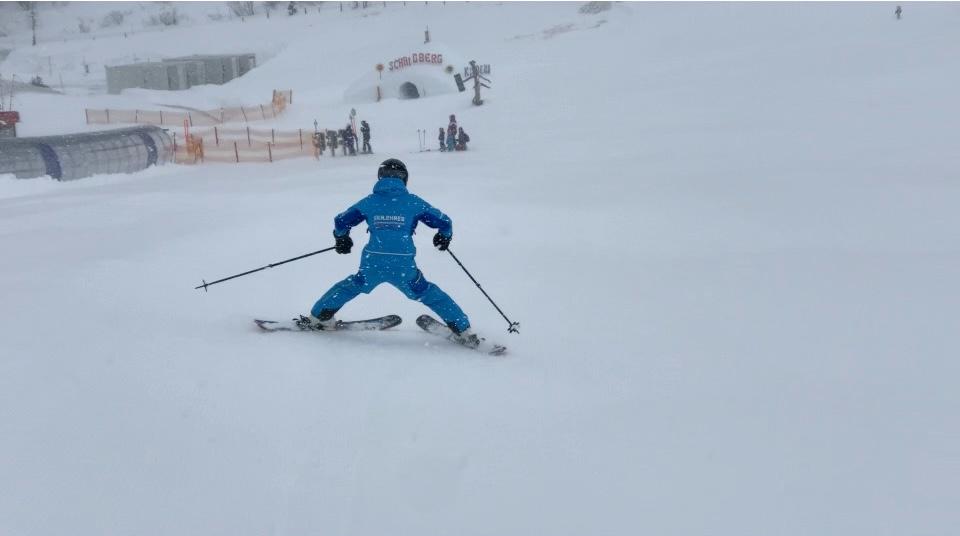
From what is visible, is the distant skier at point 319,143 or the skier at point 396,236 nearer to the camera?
the skier at point 396,236

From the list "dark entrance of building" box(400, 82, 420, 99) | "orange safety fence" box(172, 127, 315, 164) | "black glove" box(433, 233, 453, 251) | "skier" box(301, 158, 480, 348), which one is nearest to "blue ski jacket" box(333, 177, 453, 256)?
"skier" box(301, 158, 480, 348)

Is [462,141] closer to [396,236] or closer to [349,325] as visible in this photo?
[349,325]

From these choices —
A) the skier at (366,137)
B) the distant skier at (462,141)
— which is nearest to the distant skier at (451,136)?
the distant skier at (462,141)

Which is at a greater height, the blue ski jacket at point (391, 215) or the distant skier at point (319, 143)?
the distant skier at point (319, 143)

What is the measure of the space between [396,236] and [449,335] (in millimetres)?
937

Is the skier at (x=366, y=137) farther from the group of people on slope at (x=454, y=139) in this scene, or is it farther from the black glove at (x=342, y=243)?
the black glove at (x=342, y=243)

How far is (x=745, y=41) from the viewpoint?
34.0m

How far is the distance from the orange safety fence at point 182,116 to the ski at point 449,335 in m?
26.2

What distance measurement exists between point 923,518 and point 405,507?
6.81ft

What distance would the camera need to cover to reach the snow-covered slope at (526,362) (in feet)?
9.00

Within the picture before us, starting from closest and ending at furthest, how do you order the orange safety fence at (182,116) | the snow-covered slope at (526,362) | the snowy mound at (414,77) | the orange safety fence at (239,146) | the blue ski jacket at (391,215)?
the snow-covered slope at (526,362) < the blue ski jacket at (391,215) < the orange safety fence at (239,146) < the orange safety fence at (182,116) < the snowy mound at (414,77)

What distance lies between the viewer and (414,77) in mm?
31672

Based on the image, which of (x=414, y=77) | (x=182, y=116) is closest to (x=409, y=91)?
(x=414, y=77)

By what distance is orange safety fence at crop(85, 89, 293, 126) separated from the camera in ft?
93.3
